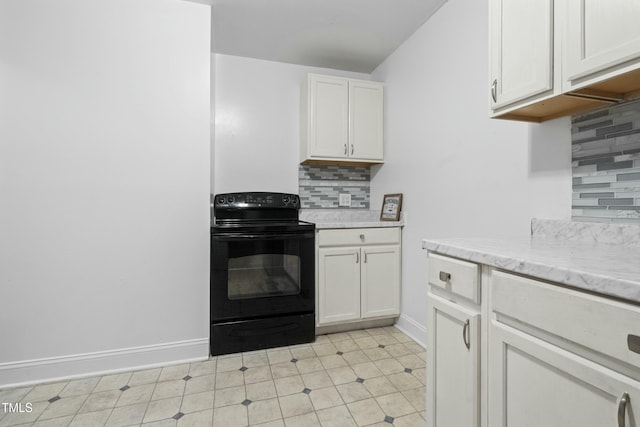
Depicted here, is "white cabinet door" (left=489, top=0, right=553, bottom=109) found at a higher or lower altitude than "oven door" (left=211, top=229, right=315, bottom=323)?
higher

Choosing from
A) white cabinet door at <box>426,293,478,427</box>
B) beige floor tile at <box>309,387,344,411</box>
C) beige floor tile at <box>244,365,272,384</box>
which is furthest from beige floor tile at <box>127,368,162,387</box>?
white cabinet door at <box>426,293,478,427</box>

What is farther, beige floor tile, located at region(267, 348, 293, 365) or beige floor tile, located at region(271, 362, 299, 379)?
beige floor tile, located at region(267, 348, 293, 365)

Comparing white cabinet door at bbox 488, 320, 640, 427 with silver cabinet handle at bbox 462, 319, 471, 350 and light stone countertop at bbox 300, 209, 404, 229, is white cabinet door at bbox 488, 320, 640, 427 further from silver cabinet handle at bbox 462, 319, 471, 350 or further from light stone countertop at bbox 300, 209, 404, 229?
light stone countertop at bbox 300, 209, 404, 229

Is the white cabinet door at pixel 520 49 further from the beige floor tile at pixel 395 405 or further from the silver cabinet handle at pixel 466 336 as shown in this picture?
the beige floor tile at pixel 395 405

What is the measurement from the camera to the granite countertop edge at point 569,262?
60 centimetres

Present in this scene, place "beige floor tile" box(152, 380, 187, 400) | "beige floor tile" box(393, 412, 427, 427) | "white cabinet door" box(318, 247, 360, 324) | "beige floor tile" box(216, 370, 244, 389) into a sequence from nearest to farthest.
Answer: "beige floor tile" box(393, 412, 427, 427), "beige floor tile" box(152, 380, 187, 400), "beige floor tile" box(216, 370, 244, 389), "white cabinet door" box(318, 247, 360, 324)

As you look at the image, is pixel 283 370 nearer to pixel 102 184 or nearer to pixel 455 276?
pixel 455 276

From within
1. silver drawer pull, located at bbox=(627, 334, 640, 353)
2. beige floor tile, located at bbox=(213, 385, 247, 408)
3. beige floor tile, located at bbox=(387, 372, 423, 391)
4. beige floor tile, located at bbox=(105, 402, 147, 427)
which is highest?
silver drawer pull, located at bbox=(627, 334, 640, 353)

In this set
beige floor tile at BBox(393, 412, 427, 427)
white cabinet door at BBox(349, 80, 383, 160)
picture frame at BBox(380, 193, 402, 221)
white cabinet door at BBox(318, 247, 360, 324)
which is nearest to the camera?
beige floor tile at BBox(393, 412, 427, 427)

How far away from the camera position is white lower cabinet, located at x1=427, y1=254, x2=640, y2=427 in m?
→ 0.60

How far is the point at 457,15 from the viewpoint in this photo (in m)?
1.88

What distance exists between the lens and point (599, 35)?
887mm

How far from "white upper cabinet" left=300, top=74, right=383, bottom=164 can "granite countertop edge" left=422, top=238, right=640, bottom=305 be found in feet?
5.49

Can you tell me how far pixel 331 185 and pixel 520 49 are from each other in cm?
201
